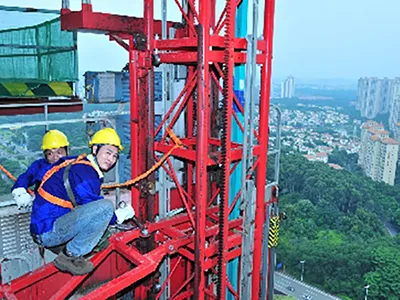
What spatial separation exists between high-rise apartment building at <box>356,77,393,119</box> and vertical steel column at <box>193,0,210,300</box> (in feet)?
270

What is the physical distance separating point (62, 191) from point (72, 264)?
0.82 m

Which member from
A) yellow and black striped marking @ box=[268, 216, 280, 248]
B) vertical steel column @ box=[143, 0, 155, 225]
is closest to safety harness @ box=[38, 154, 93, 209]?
vertical steel column @ box=[143, 0, 155, 225]

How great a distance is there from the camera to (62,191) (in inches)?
157

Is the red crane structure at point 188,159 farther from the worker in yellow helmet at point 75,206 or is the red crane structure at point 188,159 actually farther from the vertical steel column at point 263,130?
the worker in yellow helmet at point 75,206

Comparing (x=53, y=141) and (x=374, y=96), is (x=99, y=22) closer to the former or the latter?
(x=53, y=141)

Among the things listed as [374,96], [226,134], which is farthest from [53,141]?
[374,96]

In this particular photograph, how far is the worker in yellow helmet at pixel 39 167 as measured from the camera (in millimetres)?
4797

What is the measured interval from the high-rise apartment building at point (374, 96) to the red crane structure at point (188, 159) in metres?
81.1

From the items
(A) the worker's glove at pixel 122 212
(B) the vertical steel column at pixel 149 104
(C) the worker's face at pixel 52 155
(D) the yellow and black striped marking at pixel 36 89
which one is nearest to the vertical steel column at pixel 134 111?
(B) the vertical steel column at pixel 149 104

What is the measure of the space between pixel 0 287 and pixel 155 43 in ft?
11.7

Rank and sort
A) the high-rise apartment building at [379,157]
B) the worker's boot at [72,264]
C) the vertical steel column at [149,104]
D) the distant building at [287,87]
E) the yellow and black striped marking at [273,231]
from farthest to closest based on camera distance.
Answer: the distant building at [287,87], the high-rise apartment building at [379,157], the yellow and black striped marking at [273,231], the vertical steel column at [149,104], the worker's boot at [72,264]

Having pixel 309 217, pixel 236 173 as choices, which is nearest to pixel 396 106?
pixel 309 217

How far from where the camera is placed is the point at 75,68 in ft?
26.5

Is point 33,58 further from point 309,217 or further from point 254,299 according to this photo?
point 309,217
